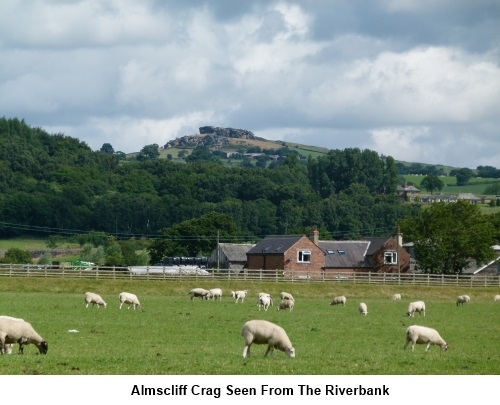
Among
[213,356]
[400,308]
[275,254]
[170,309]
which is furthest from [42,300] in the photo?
[275,254]

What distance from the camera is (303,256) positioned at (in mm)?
98750

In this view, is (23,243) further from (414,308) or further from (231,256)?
(414,308)

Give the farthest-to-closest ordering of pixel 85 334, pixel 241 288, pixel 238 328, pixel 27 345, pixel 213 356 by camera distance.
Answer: pixel 241 288 < pixel 238 328 < pixel 85 334 < pixel 27 345 < pixel 213 356

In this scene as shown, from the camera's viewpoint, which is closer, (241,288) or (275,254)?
(241,288)

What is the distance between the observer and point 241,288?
70438mm

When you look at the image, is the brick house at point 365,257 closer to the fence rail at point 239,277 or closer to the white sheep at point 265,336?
the fence rail at point 239,277

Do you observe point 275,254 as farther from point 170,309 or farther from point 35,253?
point 35,253

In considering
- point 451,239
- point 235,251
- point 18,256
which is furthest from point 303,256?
point 18,256

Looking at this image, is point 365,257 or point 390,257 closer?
point 365,257

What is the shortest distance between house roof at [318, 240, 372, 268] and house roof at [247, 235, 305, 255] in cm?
393

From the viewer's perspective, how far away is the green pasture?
2308 centimetres

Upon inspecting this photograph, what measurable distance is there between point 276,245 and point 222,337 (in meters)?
68.6

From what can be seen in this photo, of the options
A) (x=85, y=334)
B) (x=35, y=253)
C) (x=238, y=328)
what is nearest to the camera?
(x=85, y=334)

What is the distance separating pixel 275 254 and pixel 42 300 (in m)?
47.6
